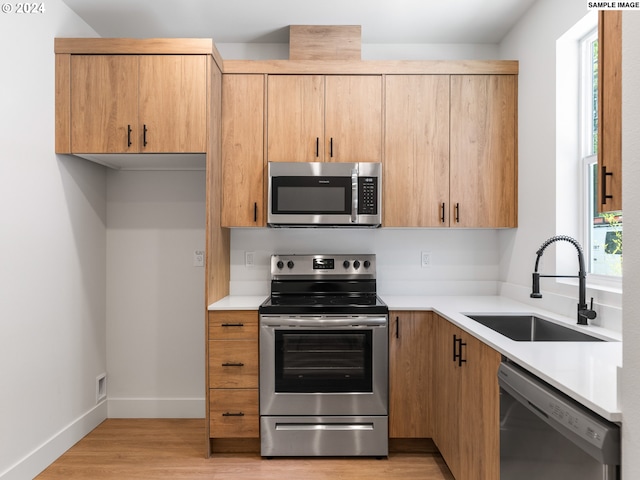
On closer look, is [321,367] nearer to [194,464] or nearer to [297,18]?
[194,464]

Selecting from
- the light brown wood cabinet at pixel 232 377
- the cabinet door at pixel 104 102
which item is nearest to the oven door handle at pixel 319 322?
the light brown wood cabinet at pixel 232 377

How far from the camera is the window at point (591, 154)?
87.7 inches

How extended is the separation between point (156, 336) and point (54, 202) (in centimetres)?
120

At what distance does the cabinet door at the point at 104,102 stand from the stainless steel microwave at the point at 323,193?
90cm

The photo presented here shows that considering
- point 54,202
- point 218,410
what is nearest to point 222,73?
point 54,202

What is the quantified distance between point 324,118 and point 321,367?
5.22ft

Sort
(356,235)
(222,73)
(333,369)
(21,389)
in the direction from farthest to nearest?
(356,235)
(222,73)
(333,369)
(21,389)

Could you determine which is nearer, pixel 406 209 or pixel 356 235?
pixel 406 209

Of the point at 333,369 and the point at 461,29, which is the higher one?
the point at 461,29

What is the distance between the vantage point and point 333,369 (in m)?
2.57

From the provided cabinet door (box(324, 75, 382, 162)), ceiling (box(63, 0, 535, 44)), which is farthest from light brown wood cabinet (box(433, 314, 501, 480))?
ceiling (box(63, 0, 535, 44))

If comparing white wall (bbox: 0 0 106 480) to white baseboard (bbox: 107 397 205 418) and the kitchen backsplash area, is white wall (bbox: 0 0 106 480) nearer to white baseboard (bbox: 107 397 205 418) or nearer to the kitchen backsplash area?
white baseboard (bbox: 107 397 205 418)

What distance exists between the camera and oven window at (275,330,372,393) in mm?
2561

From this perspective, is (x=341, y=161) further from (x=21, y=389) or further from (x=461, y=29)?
(x=21, y=389)
